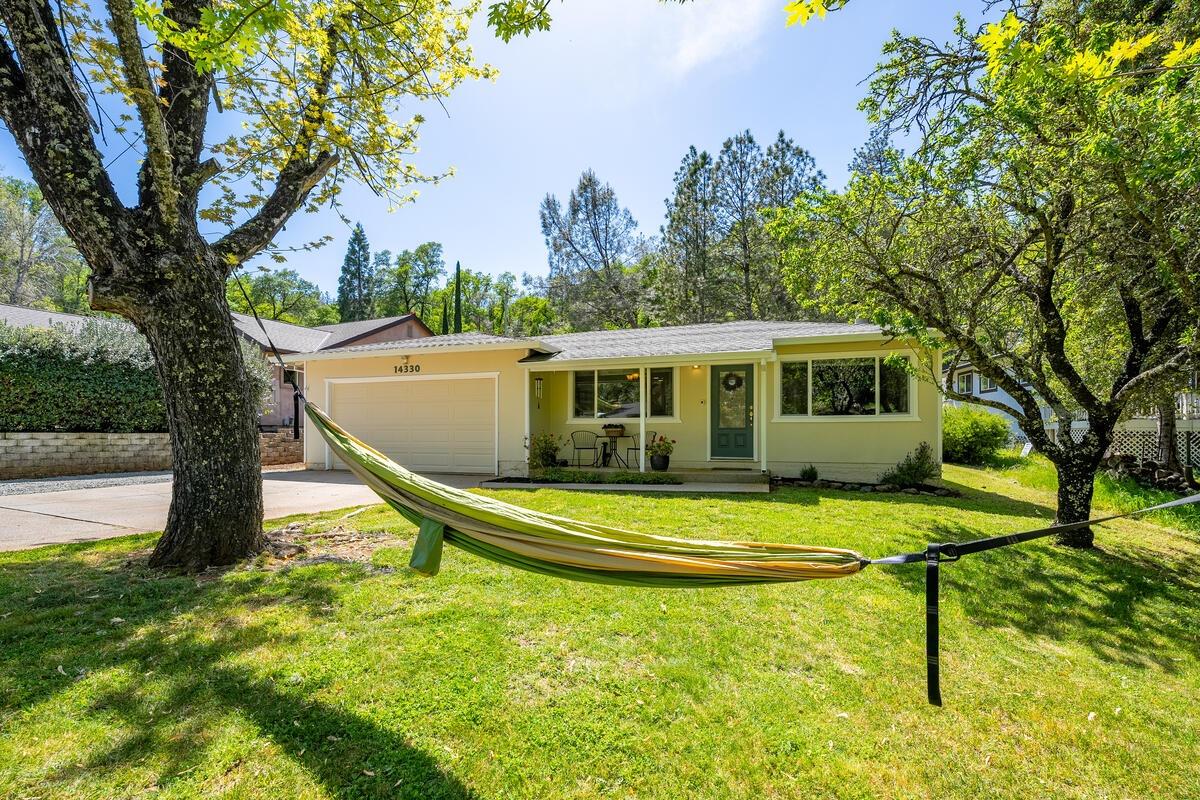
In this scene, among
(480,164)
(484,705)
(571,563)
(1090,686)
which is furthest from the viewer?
(480,164)

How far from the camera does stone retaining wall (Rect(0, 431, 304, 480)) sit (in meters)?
9.30

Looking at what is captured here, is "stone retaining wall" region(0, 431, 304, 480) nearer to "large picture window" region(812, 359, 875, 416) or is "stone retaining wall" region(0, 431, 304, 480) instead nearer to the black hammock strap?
"large picture window" region(812, 359, 875, 416)

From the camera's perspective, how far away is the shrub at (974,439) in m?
13.0

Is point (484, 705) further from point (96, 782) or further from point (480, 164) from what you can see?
point (480, 164)

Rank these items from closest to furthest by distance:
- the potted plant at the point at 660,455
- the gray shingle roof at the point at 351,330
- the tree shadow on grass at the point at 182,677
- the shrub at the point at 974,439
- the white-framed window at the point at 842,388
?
the tree shadow on grass at the point at 182,677 → the white-framed window at the point at 842,388 → the potted plant at the point at 660,455 → the shrub at the point at 974,439 → the gray shingle roof at the point at 351,330

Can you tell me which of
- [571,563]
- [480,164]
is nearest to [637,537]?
[571,563]

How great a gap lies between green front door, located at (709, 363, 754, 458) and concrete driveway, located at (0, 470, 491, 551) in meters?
4.54

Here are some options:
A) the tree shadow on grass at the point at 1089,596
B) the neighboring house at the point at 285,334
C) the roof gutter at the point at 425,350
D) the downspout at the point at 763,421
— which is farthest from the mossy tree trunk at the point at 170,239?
the neighboring house at the point at 285,334

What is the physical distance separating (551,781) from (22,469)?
40.8 ft

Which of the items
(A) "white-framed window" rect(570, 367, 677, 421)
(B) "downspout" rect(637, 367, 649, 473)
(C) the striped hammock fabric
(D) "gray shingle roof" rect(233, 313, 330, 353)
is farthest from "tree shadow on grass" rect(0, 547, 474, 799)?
(D) "gray shingle roof" rect(233, 313, 330, 353)

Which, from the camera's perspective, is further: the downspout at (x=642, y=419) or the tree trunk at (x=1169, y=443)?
the downspout at (x=642, y=419)

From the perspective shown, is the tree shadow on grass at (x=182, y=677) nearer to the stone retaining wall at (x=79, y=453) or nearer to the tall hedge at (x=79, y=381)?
the tall hedge at (x=79, y=381)

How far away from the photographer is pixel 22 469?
938cm

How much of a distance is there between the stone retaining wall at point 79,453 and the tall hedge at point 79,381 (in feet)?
0.69
